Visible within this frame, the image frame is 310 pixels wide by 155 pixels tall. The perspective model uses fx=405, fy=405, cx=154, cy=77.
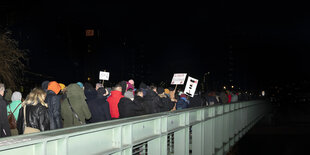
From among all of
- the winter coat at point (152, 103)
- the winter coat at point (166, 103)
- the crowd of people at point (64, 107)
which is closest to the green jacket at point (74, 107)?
the crowd of people at point (64, 107)

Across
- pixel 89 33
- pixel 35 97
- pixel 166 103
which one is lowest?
pixel 166 103

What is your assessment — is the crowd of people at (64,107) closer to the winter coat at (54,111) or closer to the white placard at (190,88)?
the winter coat at (54,111)

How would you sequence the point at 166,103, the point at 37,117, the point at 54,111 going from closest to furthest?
the point at 37,117 < the point at 54,111 < the point at 166,103

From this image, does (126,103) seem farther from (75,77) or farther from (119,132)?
(75,77)

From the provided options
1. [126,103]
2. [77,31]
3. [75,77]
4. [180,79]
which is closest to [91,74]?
[75,77]

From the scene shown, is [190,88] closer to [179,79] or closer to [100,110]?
[179,79]

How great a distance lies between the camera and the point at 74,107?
841 centimetres

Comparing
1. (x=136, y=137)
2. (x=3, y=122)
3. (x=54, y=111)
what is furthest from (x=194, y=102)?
(x=136, y=137)

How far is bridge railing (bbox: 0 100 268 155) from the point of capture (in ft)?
11.4

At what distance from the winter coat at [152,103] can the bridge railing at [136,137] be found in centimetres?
118

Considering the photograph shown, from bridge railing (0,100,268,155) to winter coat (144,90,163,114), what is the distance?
3.86 feet

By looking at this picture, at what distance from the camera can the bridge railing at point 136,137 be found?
3.47m

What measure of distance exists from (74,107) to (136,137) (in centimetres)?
321

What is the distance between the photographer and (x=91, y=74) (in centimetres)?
8462
